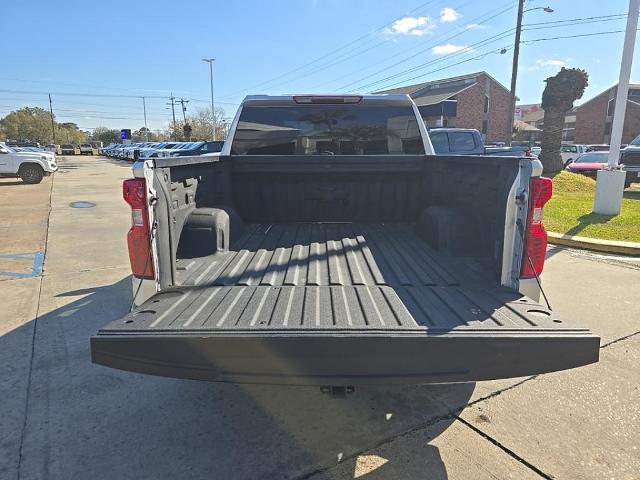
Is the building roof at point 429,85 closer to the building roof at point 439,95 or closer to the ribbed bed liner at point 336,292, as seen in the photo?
the building roof at point 439,95

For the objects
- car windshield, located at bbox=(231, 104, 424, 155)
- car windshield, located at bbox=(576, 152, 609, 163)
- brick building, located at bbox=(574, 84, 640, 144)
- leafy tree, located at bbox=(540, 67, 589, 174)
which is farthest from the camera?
brick building, located at bbox=(574, 84, 640, 144)

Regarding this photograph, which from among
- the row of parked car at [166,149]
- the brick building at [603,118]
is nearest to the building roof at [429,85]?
the brick building at [603,118]

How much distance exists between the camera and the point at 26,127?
103625 mm

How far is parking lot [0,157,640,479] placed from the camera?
2.53 metres

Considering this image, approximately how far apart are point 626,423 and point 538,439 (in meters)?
0.68

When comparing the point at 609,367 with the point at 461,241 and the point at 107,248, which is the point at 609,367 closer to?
the point at 461,241

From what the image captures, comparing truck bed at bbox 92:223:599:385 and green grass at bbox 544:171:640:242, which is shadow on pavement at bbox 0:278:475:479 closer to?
truck bed at bbox 92:223:599:385

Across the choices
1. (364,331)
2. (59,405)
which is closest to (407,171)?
(364,331)

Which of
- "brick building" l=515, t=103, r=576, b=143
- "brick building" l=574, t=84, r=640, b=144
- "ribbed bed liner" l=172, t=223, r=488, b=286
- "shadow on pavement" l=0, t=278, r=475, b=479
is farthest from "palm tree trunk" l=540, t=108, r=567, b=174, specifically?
"brick building" l=515, t=103, r=576, b=143

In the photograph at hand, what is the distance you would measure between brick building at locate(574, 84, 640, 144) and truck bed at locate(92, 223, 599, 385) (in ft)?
210

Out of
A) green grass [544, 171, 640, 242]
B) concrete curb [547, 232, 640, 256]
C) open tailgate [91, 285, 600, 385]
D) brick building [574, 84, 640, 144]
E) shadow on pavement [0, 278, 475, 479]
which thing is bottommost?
shadow on pavement [0, 278, 475, 479]

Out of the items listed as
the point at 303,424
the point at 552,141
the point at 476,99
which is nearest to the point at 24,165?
the point at 303,424

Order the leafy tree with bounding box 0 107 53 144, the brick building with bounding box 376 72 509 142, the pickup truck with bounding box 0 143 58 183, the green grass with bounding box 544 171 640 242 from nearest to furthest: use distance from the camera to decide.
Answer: the green grass with bounding box 544 171 640 242 < the pickup truck with bounding box 0 143 58 183 < the brick building with bounding box 376 72 509 142 < the leafy tree with bounding box 0 107 53 144

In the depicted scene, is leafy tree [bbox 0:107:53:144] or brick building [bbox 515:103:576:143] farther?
leafy tree [bbox 0:107:53:144]
